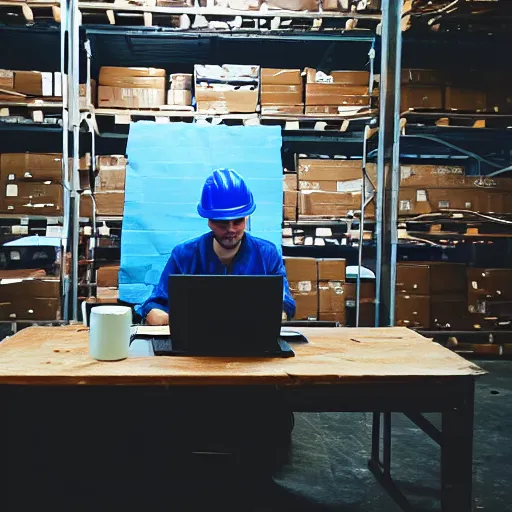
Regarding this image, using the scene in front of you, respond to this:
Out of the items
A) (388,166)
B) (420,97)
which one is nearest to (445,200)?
(388,166)

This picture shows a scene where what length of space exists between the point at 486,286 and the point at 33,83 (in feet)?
16.9

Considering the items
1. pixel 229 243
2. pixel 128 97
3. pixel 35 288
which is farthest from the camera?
pixel 128 97

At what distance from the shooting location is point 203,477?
9.92 feet

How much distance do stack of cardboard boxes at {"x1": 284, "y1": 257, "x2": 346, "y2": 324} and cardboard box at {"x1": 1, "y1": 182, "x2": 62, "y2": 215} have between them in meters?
2.43

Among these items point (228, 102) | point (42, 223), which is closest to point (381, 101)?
point (228, 102)

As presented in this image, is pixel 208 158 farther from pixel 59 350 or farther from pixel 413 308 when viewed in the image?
pixel 59 350

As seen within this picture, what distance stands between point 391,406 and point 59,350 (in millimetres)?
1284

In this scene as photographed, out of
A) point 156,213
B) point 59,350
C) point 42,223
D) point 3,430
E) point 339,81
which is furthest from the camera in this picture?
point 42,223

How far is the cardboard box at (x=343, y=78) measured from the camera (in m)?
5.91

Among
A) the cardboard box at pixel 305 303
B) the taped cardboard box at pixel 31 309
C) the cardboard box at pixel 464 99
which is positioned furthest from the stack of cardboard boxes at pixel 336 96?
the taped cardboard box at pixel 31 309

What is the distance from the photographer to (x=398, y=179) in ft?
18.6

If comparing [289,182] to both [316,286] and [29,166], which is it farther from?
[29,166]

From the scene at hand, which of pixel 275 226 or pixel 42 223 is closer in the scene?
pixel 275 226

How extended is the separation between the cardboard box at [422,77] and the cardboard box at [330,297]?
2.28 metres
